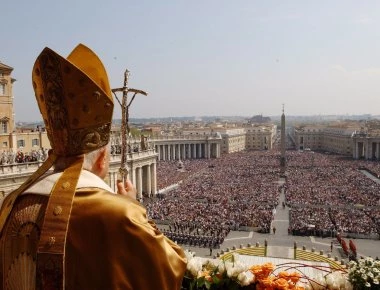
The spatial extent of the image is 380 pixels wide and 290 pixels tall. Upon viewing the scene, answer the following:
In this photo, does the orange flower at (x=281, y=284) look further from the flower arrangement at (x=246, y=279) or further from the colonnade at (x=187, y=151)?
the colonnade at (x=187, y=151)

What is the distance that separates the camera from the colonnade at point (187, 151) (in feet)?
361

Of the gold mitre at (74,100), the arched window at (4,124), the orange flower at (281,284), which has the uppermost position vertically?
the gold mitre at (74,100)

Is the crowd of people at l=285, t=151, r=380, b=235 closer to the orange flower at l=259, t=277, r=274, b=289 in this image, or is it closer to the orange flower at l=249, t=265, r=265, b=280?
the orange flower at l=249, t=265, r=265, b=280

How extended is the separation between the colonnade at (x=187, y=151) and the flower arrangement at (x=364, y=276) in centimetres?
10240

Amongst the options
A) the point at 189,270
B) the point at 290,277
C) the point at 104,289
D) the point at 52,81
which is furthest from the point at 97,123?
the point at 290,277

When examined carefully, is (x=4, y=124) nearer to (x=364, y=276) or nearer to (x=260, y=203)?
(x=260, y=203)

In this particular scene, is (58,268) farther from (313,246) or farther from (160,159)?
(160,159)

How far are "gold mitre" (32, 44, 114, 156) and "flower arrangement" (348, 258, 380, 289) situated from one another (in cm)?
482

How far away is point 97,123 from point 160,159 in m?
107

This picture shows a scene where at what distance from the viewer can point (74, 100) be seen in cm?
289

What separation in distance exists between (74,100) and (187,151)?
114130mm

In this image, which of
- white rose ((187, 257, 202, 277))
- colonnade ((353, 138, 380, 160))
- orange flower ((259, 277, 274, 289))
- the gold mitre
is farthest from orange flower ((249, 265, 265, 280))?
colonnade ((353, 138, 380, 160))

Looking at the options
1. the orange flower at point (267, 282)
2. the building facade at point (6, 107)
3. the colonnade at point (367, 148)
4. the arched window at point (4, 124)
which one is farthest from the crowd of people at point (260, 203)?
the colonnade at point (367, 148)

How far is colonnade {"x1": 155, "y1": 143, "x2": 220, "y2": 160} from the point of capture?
109969mm
